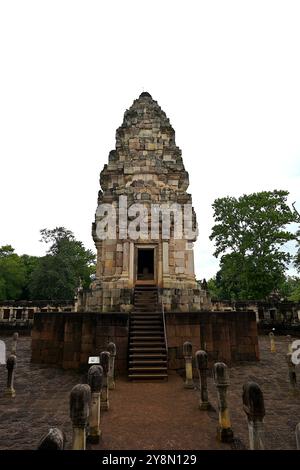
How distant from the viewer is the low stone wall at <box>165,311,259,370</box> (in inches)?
409

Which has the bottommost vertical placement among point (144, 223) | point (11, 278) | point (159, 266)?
point (159, 266)

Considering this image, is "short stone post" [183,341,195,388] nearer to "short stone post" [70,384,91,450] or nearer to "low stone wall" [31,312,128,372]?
"low stone wall" [31,312,128,372]

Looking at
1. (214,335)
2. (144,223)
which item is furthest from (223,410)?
(144,223)

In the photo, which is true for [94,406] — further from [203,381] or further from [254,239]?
[254,239]

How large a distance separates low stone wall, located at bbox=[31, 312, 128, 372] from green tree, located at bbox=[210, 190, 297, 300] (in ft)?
60.9

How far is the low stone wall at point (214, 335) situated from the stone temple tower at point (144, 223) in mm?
2297

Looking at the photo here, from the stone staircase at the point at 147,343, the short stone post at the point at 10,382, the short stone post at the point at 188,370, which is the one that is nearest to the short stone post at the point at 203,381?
the short stone post at the point at 188,370

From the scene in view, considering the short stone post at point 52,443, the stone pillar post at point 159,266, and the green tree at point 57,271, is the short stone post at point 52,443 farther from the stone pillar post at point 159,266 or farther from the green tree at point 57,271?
the green tree at point 57,271

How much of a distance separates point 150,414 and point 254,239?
75.1ft

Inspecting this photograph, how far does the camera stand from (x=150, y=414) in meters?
5.92

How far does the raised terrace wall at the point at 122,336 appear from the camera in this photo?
Result: 33.2ft

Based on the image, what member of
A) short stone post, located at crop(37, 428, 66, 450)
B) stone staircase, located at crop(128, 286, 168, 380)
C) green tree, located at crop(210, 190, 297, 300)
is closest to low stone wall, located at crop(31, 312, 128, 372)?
stone staircase, located at crop(128, 286, 168, 380)

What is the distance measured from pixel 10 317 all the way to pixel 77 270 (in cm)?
1750
